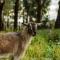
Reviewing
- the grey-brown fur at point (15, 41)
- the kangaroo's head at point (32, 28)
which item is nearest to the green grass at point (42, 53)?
the grey-brown fur at point (15, 41)

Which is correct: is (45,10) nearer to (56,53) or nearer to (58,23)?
(58,23)

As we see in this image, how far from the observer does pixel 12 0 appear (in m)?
32.6

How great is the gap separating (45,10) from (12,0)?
10147 millimetres

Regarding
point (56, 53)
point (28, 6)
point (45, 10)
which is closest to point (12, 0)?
point (28, 6)

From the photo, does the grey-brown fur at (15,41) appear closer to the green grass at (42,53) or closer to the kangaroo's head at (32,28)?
the kangaroo's head at (32,28)

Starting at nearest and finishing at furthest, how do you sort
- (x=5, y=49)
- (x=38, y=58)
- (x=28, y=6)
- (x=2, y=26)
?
(x=5, y=49) → (x=38, y=58) → (x=2, y=26) → (x=28, y=6)

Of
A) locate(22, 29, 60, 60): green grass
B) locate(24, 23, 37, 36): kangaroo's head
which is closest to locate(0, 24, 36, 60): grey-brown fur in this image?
locate(24, 23, 37, 36): kangaroo's head

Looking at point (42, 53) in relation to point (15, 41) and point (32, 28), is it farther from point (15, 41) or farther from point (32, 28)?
point (32, 28)

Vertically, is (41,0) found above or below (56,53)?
above

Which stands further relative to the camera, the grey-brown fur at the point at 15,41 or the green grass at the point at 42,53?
the green grass at the point at 42,53

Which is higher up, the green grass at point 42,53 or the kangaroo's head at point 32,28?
the kangaroo's head at point 32,28

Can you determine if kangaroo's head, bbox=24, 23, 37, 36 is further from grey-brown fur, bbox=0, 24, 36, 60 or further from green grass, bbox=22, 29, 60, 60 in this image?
green grass, bbox=22, 29, 60, 60

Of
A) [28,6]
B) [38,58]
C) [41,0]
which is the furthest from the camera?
[28,6]

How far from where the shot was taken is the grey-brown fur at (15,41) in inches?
359
